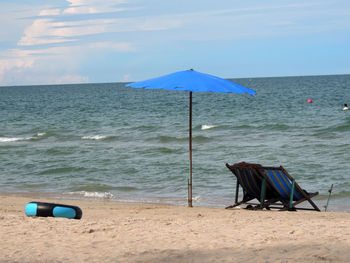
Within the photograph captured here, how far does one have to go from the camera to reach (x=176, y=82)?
296 inches

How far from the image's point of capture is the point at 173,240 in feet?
17.2

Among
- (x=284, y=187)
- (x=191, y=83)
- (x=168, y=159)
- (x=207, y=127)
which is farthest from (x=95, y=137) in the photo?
(x=191, y=83)

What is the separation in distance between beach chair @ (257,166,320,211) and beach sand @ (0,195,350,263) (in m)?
1.24

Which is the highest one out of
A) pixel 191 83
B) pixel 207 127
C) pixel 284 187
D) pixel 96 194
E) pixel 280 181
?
pixel 191 83

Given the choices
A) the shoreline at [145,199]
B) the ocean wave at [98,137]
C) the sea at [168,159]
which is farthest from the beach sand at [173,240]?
the ocean wave at [98,137]

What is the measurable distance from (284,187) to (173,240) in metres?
3.52

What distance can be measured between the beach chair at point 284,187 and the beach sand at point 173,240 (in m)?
1.24

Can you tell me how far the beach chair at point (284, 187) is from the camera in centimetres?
803

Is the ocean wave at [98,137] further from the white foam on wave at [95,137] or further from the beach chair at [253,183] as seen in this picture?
the beach chair at [253,183]

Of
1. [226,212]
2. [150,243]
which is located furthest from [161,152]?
[150,243]

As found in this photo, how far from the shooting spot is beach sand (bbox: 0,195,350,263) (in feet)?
15.1

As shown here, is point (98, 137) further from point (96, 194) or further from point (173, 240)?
point (173, 240)

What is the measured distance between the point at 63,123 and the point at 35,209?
23707mm

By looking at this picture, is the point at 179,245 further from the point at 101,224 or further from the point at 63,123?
the point at 63,123
